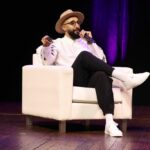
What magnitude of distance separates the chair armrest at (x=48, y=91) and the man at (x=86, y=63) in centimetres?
16

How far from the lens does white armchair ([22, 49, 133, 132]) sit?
3740 millimetres

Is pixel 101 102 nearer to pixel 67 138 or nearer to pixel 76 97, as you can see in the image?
pixel 76 97

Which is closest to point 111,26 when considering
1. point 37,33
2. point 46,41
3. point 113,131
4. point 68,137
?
point 37,33

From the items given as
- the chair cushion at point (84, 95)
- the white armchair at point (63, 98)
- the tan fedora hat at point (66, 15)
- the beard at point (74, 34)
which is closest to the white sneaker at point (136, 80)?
the white armchair at point (63, 98)

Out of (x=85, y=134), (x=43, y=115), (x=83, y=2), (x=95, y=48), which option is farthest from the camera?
(x=83, y=2)

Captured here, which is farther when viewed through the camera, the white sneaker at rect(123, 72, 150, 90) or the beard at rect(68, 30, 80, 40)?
the beard at rect(68, 30, 80, 40)

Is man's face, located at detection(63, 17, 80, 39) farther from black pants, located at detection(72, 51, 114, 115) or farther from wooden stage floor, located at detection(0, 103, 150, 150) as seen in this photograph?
wooden stage floor, located at detection(0, 103, 150, 150)

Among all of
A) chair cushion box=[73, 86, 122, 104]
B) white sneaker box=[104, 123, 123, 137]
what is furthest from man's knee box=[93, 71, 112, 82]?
white sneaker box=[104, 123, 123, 137]

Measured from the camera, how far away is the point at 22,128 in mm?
4031

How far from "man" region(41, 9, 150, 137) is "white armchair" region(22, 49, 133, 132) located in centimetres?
9

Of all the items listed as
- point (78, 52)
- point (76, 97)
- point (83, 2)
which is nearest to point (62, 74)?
point (76, 97)

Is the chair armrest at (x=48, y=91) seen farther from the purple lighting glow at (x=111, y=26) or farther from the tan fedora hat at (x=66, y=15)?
the purple lighting glow at (x=111, y=26)

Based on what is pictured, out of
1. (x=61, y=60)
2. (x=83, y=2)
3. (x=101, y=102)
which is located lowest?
(x=101, y=102)

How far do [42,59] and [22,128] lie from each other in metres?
0.60
